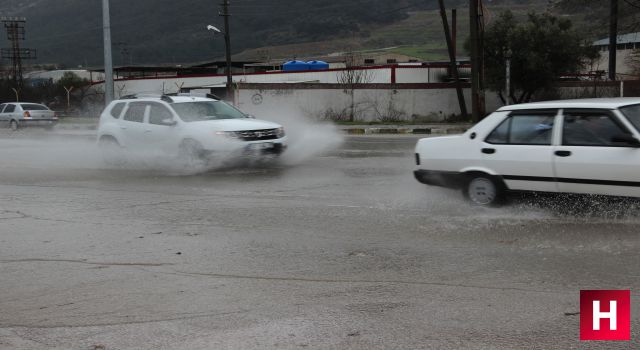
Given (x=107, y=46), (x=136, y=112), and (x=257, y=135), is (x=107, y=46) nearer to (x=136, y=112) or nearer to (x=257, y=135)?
(x=136, y=112)

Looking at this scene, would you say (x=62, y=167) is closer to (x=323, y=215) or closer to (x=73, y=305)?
(x=323, y=215)

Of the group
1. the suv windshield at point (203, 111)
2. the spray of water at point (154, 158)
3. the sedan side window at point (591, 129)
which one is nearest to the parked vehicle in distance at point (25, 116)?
the spray of water at point (154, 158)

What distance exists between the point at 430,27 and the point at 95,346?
16613 cm

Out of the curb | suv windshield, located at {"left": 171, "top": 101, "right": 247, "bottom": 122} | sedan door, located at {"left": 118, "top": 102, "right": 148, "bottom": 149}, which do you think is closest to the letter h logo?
suv windshield, located at {"left": 171, "top": 101, "right": 247, "bottom": 122}

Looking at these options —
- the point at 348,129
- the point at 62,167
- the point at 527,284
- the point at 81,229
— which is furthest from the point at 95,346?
the point at 348,129

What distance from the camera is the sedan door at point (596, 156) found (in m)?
7.52

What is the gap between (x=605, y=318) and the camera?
4555 mm

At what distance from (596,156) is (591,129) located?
1.16 feet

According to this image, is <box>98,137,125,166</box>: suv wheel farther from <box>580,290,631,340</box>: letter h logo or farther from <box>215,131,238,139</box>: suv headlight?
<box>580,290,631,340</box>: letter h logo

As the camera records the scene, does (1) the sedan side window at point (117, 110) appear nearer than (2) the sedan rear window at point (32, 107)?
Yes

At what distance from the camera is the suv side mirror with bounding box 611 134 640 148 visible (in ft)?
24.6

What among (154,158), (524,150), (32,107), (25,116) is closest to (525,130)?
(524,150)

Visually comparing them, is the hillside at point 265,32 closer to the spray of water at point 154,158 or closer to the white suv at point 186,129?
the spray of water at point 154,158

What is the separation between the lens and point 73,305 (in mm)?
5391
